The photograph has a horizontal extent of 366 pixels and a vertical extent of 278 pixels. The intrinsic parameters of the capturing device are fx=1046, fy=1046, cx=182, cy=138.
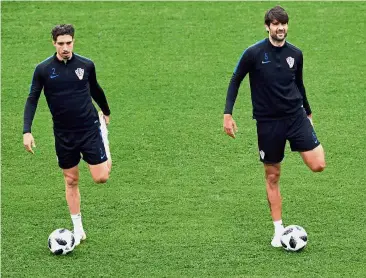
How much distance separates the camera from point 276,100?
10.6 metres

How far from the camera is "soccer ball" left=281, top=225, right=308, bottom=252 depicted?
10.6 metres

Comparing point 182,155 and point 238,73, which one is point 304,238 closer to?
point 238,73

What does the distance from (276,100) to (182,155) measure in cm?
275

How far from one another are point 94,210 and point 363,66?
5368 millimetres

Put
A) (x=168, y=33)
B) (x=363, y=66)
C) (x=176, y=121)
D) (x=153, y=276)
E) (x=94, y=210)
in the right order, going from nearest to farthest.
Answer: (x=153, y=276) < (x=94, y=210) < (x=176, y=121) < (x=363, y=66) < (x=168, y=33)

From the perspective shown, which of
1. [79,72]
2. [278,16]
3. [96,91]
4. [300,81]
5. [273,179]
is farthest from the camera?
[96,91]

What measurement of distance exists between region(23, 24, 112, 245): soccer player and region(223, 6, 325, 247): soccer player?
141 cm

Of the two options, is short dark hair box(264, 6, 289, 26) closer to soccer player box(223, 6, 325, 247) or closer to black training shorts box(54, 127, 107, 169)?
soccer player box(223, 6, 325, 247)

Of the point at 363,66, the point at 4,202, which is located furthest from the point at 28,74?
the point at 363,66

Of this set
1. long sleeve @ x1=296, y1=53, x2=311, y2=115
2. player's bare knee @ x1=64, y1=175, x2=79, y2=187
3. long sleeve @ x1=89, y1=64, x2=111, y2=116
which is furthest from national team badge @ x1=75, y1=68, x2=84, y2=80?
long sleeve @ x1=296, y1=53, x2=311, y2=115

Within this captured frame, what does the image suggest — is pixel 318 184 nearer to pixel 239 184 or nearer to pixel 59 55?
pixel 239 184

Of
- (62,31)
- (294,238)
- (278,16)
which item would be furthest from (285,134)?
(62,31)

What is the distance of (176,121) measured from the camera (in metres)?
14.0

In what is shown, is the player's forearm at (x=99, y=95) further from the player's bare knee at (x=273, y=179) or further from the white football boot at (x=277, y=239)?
the white football boot at (x=277, y=239)
